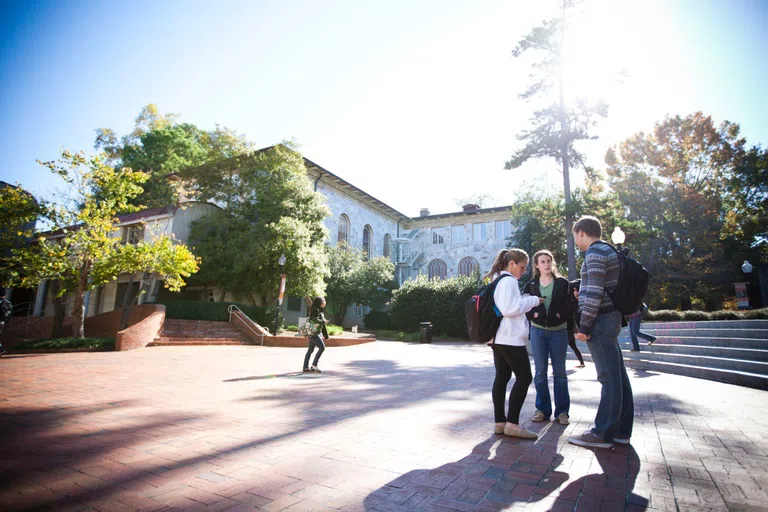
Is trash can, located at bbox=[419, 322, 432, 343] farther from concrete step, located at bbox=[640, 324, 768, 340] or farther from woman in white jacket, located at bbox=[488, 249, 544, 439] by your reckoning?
woman in white jacket, located at bbox=[488, 249, 544, 439]

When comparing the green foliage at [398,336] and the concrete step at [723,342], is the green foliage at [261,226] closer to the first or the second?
the green foliage at [398,336]

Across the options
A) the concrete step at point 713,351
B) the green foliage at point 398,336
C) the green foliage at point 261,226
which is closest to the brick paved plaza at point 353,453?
the concrete step at point 713,351

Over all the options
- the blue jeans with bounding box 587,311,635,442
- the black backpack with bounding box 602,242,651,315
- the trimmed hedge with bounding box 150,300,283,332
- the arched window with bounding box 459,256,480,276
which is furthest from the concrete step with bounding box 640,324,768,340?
the arched window with bounding box 459,256,480,276

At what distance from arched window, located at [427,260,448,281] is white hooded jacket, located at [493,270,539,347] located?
1220 inches

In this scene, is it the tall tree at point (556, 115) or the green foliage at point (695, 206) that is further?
the green foliage at point (695, 206)

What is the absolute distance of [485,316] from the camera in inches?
140

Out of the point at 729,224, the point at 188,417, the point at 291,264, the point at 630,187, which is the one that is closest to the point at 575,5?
the point at 630,187

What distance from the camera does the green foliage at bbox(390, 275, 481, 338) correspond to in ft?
75.0

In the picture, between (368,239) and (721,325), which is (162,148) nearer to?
(368,239)

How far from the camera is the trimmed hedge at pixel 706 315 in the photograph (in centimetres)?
1251

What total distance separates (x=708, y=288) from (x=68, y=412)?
31.0m

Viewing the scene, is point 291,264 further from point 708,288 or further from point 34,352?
point 708,288

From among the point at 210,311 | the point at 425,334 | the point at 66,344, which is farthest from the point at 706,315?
the point at 66,344

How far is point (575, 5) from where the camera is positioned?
57.6 feet
